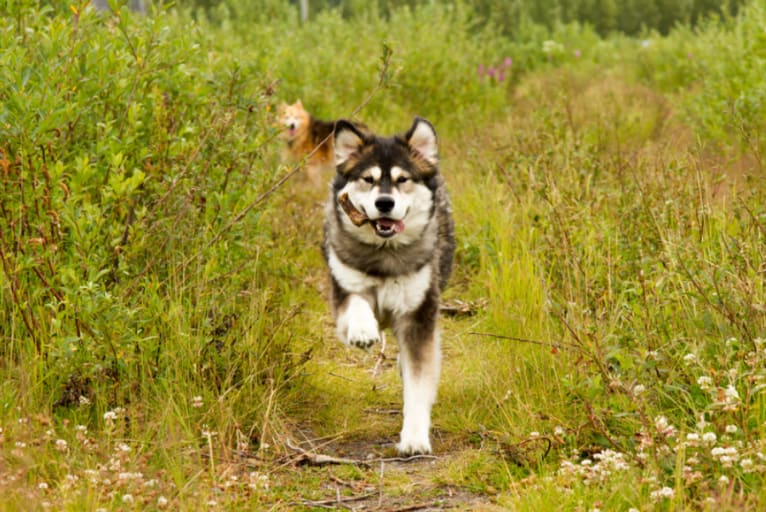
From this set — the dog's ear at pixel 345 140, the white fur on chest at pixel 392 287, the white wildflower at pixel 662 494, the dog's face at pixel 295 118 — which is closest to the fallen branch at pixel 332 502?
the white fur on chest at pixel 392 287

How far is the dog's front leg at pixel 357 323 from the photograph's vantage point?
4281 mm

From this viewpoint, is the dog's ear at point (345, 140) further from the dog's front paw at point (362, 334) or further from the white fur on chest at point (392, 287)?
the dog's front paw at point (362, 334)

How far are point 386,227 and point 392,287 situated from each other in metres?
0.31

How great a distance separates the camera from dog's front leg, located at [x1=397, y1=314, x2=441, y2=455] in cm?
430

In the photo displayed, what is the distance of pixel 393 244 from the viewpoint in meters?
4.84

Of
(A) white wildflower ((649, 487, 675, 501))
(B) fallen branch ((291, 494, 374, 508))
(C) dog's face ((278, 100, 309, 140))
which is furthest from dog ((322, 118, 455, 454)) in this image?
(C) dog's face ((278, 100, 309, 140))

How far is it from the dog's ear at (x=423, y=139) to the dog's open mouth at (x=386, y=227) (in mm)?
489

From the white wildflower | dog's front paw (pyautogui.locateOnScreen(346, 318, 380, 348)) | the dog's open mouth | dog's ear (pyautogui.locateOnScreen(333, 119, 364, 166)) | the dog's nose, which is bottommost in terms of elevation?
dog's front paw (pyautogui.locateOnScreen(346, 318, 380, 348))

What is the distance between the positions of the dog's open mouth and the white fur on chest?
23cm

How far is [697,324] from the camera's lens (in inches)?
147

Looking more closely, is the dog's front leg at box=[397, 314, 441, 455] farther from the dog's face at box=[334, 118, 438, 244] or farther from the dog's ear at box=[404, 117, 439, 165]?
the dog's ear at box=[404, 117, 439, 165]

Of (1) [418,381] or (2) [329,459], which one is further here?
(1) [418,381]

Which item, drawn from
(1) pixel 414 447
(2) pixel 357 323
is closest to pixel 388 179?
(2) pixel 357 323

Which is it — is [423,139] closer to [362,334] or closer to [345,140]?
[345,140]
